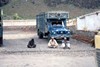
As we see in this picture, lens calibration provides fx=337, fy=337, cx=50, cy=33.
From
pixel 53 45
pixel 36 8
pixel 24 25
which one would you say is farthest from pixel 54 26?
pixel 36 8

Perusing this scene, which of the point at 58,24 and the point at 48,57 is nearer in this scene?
the point at 48,57

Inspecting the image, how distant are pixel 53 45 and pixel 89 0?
62.9 metres

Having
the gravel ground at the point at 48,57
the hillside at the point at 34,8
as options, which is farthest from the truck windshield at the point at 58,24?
the hillside at the point at 34,8

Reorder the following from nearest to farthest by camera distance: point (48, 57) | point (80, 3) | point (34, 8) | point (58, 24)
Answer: point (48, 57) < point (58, 24) < point (34, 8) < point (80, 3)

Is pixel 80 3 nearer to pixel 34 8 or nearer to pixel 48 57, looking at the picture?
pixel 34 8

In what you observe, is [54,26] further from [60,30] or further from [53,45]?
[53,45]

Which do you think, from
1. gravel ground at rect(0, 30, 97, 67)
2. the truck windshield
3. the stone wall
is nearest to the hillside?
the stone wall

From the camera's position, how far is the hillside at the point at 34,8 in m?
78.1

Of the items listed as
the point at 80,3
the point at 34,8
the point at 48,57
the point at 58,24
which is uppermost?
the point at 80,3

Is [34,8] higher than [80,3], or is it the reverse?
[80,3]

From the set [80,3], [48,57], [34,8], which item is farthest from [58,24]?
[80,3]

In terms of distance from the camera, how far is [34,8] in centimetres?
8150

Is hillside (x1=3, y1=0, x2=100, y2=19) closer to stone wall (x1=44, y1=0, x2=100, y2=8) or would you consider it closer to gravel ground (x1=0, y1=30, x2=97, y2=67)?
stone wall (x1=44, y1=0, x2=100, y2=8)

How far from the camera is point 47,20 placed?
33812 millimetres
